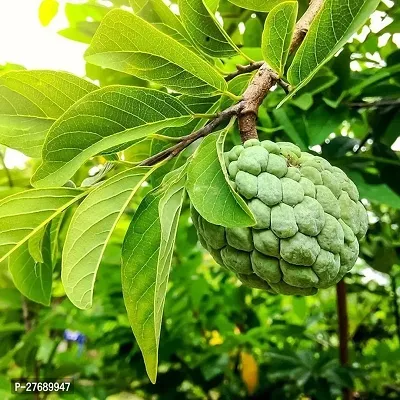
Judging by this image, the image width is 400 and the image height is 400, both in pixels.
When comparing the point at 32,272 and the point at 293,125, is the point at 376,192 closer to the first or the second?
the point at 293,125

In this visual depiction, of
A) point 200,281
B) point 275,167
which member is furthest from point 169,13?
point 200,281

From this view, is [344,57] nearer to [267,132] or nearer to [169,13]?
[267,132]

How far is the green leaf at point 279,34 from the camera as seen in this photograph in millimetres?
669

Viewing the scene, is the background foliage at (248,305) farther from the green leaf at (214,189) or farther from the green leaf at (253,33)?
the green leaf at (214,189)

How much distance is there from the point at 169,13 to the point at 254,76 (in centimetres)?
18

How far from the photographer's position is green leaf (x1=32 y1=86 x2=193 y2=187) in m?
0.65

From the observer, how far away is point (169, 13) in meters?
0.86

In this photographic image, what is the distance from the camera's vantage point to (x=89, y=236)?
72cm

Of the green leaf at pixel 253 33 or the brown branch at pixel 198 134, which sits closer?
the brown branch at pixel 198 134

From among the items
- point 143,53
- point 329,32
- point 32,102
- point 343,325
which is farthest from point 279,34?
point 343,325

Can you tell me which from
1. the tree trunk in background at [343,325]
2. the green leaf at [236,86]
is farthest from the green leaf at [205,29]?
the tree trunk in background at [343,325]

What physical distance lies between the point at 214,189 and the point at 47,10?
1101 millimetres

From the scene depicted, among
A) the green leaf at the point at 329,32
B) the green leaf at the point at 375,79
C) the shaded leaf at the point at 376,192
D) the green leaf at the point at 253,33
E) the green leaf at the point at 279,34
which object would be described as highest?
the green leaf at the point at 253,33

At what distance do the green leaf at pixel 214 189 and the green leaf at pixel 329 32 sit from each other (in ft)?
0.45
